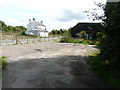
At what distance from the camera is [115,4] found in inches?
195

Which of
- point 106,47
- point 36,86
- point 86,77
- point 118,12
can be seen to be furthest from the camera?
point 86,77

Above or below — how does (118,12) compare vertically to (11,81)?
above

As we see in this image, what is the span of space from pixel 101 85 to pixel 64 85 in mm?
1519

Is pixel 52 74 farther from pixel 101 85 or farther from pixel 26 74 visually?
pixel 101 85

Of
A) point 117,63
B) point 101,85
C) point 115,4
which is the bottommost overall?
point 101,85

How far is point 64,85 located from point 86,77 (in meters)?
1.46

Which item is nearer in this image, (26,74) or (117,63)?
(117,63)

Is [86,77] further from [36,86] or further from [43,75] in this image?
[36,86]

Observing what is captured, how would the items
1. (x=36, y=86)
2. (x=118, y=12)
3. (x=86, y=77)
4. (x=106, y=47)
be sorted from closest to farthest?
(x=118, y=12), (x=36, y=86), (x=106, y=47), (x=86, y=77)

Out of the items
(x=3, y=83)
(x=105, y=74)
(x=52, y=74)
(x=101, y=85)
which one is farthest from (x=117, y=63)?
(x=3, y=83)

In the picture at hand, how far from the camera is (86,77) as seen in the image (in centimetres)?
599

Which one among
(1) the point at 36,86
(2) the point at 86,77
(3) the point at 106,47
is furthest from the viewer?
(2) the point at 86,77

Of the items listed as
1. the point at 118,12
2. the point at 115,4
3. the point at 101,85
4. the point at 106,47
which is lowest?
the point at 101,85

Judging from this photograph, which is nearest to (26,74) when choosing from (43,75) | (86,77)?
(43,75)
